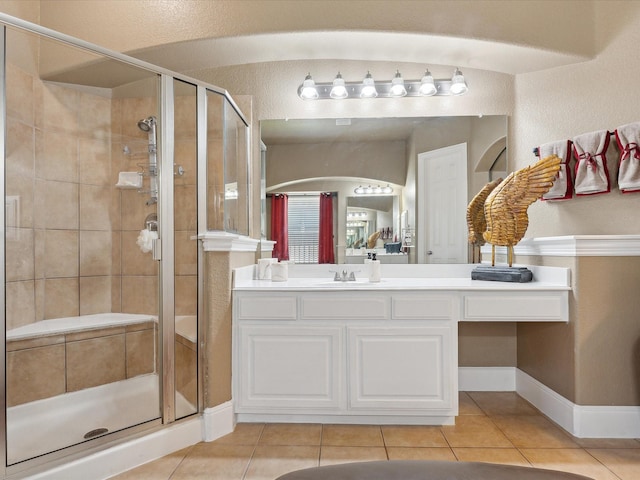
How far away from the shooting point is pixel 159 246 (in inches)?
79.7

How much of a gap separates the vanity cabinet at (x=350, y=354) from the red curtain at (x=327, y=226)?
2.29ft

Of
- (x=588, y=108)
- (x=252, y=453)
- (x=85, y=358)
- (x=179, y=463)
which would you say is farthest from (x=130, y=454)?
(x=588, y=108)

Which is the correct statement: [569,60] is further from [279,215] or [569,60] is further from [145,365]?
[145,365]

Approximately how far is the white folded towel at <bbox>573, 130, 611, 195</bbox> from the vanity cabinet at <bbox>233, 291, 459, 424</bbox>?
108 cm

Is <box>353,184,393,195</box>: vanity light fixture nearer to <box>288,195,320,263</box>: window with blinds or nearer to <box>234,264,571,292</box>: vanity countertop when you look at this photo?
<box>288,195,320,263</box>: window with blinds

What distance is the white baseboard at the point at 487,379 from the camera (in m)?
2.78

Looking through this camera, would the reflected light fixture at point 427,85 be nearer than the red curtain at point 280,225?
Yes

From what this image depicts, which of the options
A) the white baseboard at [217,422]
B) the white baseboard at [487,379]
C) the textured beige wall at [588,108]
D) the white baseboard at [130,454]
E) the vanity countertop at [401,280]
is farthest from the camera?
the white baseboard at [487,379]

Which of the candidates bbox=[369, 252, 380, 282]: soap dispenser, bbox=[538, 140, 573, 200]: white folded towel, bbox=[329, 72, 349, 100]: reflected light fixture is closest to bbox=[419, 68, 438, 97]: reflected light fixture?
bbox=[329, 72, 349, 100]: reflected light fixture

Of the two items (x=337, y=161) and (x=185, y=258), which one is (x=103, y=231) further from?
(x=337, y=161)

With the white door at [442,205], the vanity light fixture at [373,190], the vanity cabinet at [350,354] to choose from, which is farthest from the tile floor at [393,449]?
the vanity light fixture at [373,190]

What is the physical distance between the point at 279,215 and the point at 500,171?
1.60 meters

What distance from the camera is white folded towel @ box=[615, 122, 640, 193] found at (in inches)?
85.7

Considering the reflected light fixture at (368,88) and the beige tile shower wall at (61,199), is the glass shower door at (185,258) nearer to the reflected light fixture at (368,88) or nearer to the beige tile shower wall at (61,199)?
the beige tile shower wall at (61,199)
